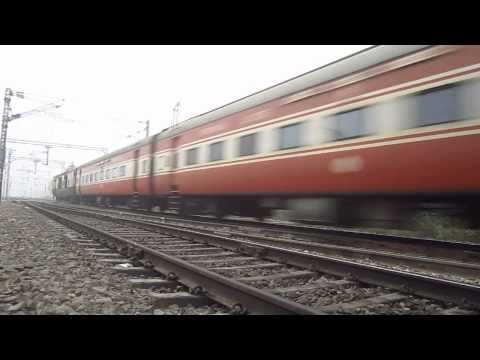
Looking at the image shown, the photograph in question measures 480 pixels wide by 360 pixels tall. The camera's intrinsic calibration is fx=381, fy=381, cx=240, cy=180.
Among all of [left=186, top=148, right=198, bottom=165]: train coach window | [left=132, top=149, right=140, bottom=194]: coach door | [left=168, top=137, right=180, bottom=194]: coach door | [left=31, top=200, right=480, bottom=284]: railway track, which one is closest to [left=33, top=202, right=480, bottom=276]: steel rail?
[left=31, top=200, right=480, bottom=284]: railway track

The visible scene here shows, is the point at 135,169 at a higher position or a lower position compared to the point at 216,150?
lower

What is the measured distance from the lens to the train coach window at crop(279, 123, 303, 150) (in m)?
8.35

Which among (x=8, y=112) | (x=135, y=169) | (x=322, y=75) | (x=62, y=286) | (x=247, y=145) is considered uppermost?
(x=8, y=112)

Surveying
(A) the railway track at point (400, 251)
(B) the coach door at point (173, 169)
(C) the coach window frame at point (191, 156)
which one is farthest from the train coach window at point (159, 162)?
(A) the railway track at point (400, 251)

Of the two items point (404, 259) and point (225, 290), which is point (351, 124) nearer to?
point (404, 259)

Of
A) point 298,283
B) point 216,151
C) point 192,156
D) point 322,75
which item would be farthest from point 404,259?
point 192,156

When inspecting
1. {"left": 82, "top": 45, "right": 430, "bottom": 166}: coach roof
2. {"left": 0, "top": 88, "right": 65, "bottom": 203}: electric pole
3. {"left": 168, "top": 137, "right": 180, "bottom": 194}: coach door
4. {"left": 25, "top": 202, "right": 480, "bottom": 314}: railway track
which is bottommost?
{"left": 25, "top": 202, "right": 480, "bottom": 314}: railway track

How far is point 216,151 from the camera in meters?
11.4

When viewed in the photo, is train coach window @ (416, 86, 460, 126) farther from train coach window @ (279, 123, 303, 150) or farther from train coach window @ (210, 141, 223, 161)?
train coach window @ (210, 141, 223, 161)

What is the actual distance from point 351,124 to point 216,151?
16.6ft

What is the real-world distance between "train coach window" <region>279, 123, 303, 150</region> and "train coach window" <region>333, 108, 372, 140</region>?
1.00m
